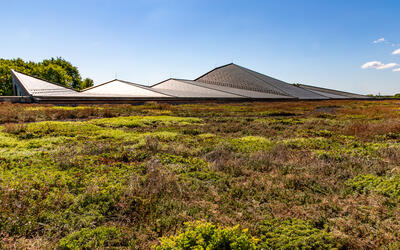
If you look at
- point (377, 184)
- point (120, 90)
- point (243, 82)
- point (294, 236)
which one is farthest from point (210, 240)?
point (243, 82)

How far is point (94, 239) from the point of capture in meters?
3.76

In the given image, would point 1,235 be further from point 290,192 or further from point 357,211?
point 357,211

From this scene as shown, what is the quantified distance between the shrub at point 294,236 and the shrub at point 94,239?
99.0 inches

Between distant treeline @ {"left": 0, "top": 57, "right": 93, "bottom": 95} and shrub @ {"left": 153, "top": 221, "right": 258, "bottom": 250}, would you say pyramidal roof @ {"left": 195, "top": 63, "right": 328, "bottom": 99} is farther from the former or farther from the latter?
shrub @ {"left": 153, "top": 221, "right": 258, "bottom": 250}

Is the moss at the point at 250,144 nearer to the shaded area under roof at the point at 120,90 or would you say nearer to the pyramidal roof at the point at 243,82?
the shaded area under roof at the point at 120,90

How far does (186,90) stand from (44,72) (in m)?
44.8

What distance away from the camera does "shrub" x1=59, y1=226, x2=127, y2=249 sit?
3.62 metres

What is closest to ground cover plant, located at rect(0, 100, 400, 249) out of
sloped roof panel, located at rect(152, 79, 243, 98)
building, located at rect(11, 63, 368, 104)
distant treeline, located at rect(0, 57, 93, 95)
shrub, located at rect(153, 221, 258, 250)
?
→ shrub, located at rect(153, 221, 258, 250)

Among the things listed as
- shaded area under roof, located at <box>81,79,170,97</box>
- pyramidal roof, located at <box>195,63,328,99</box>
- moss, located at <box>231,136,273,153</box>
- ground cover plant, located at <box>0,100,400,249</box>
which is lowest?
ground cover plant, located at <box>0,100,400,249</box>

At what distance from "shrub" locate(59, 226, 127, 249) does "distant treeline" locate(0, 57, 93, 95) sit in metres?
71.8

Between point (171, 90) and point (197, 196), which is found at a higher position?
point (171, 90)

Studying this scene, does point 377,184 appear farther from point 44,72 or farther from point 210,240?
point 44,72

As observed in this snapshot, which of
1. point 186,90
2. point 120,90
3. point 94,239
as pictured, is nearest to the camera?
point 94,239

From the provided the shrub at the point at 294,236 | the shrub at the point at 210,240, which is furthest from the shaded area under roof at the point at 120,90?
the shrub at the point at 210,240
